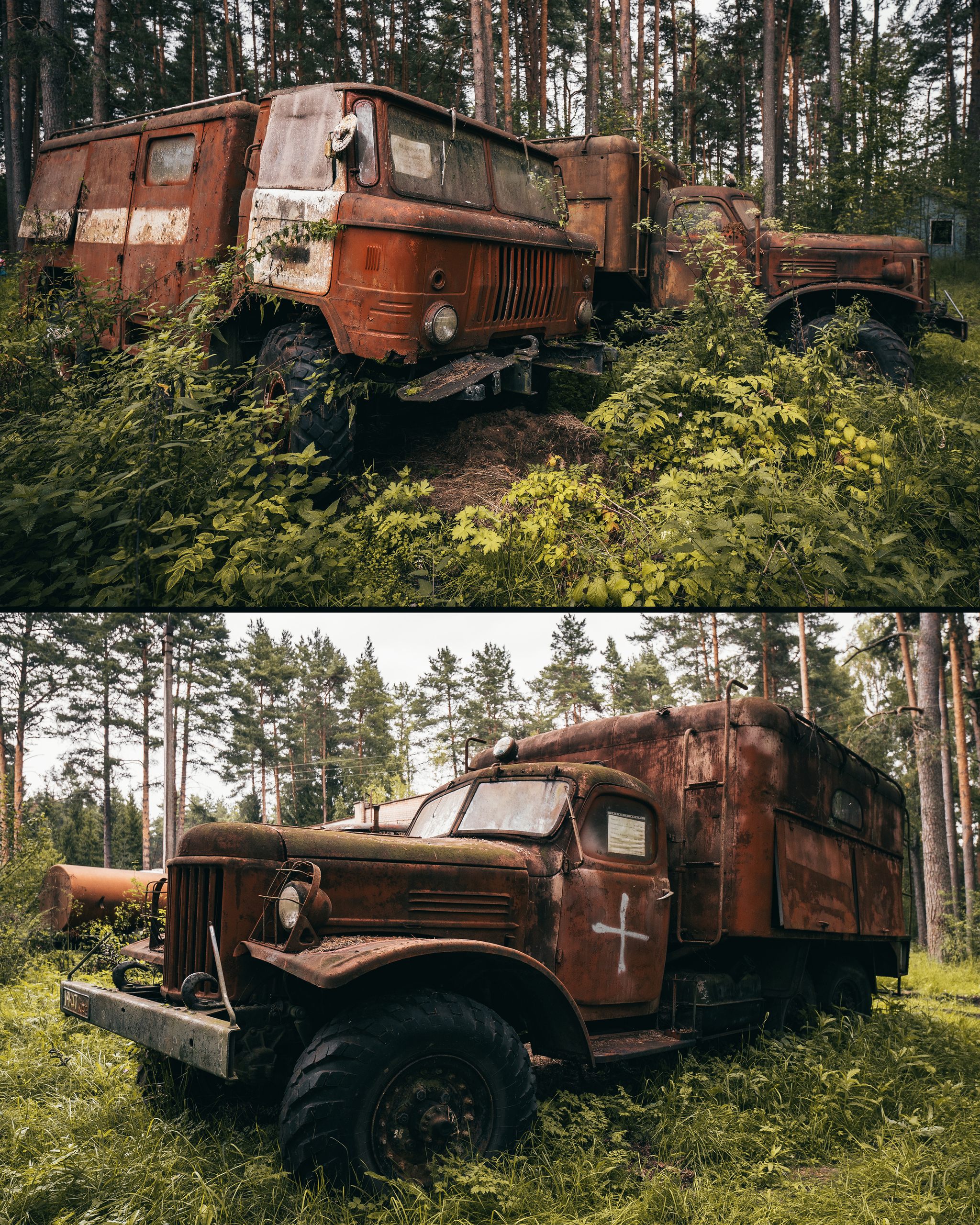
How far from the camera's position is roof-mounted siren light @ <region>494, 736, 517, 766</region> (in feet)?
16.1

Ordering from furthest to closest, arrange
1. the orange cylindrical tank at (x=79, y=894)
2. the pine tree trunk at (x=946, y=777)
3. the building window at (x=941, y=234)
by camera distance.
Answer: the building window at (x=941, y=234), the pine tree trunk at (x=946, y=777), the orange cylindrical tank at (x=79, y=894)

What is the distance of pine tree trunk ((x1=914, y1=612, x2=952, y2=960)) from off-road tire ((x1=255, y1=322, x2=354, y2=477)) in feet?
35.4

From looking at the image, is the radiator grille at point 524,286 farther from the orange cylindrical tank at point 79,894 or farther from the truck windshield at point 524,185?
the orange cylindrical tank at point 79,894

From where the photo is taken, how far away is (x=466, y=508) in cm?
554

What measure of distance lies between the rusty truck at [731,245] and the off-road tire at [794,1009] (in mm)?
6706

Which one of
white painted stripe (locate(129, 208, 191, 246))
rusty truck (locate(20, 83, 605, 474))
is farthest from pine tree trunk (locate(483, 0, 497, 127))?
white painted stripe (locate(129, 208, 191, 246))

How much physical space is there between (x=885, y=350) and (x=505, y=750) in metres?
6.64

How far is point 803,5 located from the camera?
2695 cm

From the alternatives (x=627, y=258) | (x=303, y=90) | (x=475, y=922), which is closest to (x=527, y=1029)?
(x=475, y=922)

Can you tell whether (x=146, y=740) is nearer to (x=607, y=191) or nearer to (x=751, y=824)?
(x=607, y=191)

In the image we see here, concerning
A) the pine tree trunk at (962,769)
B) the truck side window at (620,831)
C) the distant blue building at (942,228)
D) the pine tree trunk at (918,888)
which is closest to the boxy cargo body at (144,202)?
the truck side window at (620,831)

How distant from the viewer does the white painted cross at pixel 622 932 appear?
4508mm

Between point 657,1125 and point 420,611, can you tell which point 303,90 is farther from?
point 657,1125

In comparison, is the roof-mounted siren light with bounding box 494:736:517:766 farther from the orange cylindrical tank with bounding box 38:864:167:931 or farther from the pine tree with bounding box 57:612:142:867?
the pine tree with bounding box 57:612:142:867
